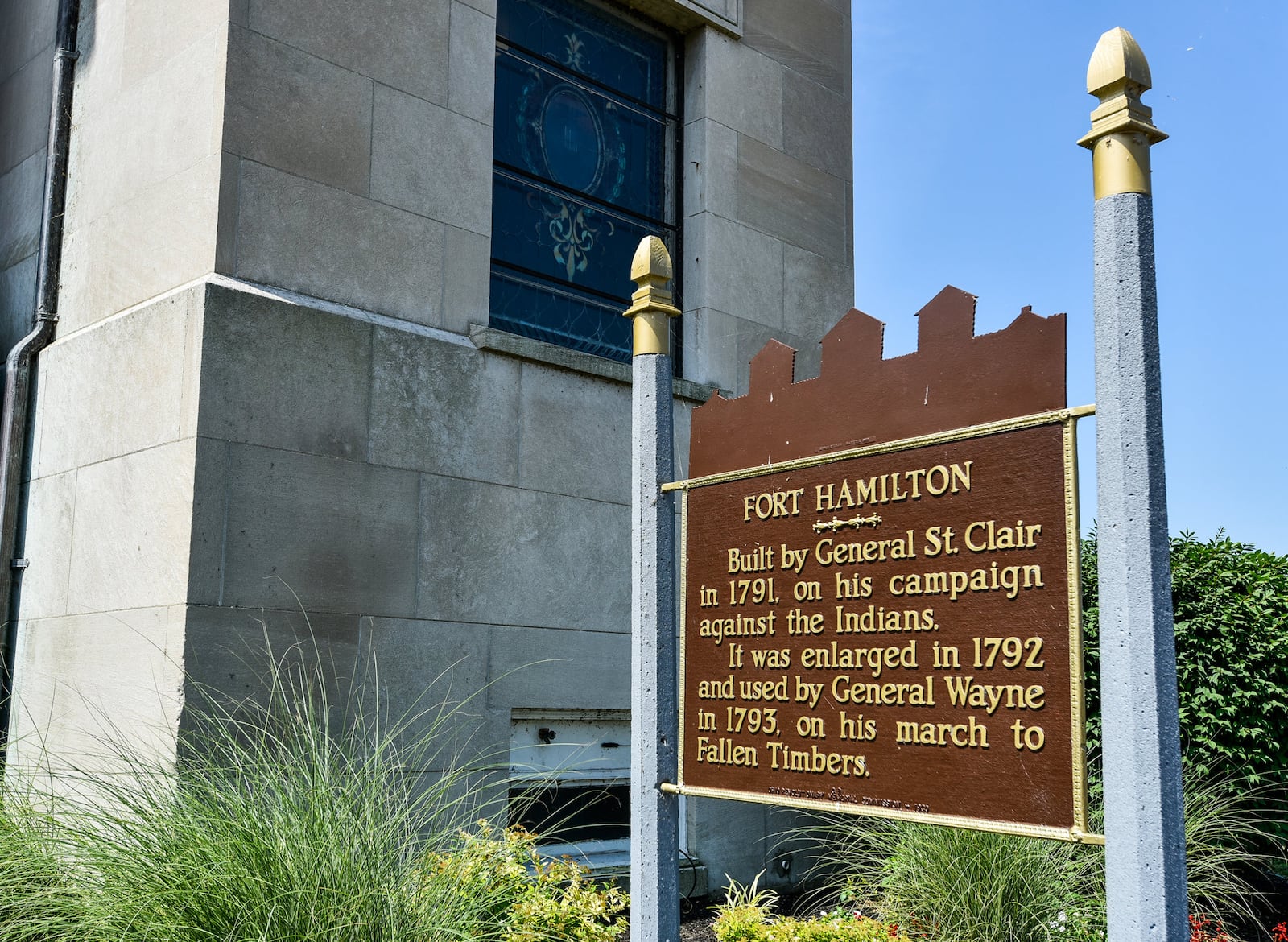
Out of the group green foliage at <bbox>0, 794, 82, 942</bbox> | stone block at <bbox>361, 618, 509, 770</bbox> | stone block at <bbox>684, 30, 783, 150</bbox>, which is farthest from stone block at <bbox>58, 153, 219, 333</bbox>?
stone block at <bbox>684, 30, 783, 150</bbox>

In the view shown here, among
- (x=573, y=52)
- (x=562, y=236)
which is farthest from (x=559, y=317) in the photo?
(x=573, y=52)

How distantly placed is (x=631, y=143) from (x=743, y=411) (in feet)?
17.8

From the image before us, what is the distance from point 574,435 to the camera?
26.7 feet

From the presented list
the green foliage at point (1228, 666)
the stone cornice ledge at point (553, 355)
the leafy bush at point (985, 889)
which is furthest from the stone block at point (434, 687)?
the green foliage at point (1228, 666)

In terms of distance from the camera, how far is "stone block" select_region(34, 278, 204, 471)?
652 centimetres

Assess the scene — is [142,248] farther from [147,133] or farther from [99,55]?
[99,55]

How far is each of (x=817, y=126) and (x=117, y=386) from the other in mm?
6119

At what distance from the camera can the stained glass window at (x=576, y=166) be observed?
8523 mm

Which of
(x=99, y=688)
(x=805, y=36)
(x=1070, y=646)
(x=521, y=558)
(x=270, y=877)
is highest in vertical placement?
(x=805, y=36)

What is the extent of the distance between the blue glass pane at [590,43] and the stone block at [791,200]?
0.90 meters

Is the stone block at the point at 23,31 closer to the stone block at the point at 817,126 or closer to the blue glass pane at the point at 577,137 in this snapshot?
the blue glass pane at the point at 577,137

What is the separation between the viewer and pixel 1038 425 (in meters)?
3.46

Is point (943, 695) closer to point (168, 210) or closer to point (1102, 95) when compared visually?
point (1102, 95)

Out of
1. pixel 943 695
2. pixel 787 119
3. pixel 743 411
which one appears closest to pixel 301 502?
pixel 743 411
